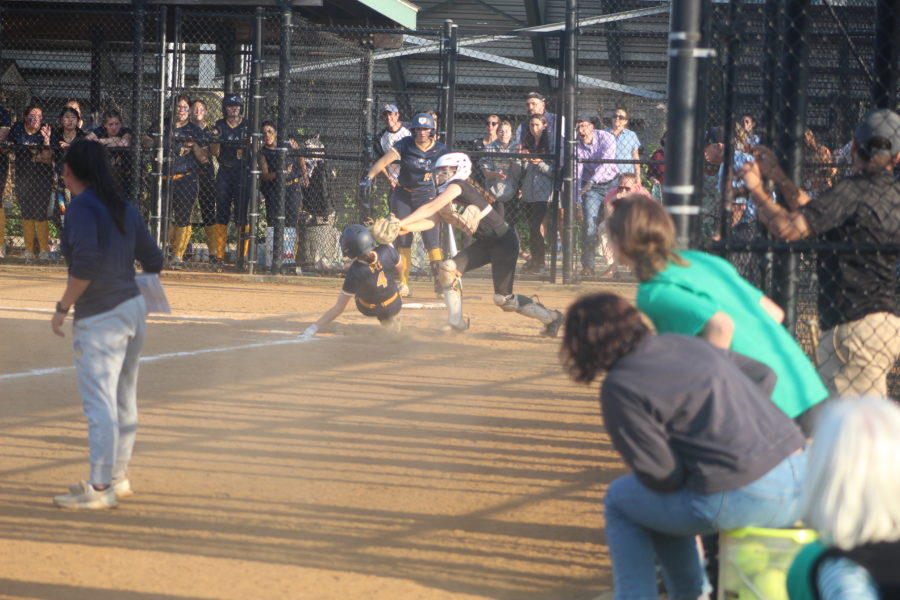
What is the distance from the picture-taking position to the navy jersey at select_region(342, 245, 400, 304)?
36.4ft

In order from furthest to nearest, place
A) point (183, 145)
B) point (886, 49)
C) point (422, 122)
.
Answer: point (183, 145)
point (422, 122)
point (886, 49)

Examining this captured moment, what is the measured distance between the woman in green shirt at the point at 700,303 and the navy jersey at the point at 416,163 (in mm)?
10338

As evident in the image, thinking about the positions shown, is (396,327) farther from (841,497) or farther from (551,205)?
(841,497)

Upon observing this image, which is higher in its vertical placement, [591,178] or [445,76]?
[445,76]

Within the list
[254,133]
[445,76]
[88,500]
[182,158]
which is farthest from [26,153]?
[88,500]

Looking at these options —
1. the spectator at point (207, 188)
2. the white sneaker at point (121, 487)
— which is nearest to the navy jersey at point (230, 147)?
the spectator at point (207, 188)

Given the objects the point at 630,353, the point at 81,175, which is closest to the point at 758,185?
the point at 630,353

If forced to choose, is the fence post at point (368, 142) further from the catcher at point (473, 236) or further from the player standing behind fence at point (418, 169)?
the catcher at point (473, 236)

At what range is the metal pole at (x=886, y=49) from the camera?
20.9ft

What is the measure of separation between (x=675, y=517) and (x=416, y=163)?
1122 centimetres

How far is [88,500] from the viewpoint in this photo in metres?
5.75

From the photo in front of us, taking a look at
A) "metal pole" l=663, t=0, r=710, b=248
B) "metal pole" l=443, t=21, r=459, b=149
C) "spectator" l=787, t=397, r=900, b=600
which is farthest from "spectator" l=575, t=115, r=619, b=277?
"spectator" l=787, t=397, r=900, b=600

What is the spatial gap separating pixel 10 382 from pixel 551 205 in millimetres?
9217

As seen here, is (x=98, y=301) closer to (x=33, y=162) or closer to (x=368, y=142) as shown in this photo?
(x=368, y=142)
